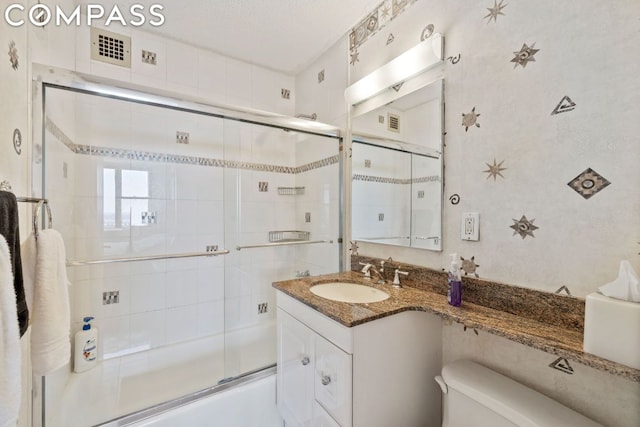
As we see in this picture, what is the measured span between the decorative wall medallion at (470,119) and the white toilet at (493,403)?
96 centimetres

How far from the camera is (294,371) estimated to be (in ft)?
4.09

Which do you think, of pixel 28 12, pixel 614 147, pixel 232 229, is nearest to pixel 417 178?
pixel 614 147

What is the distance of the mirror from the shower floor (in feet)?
3.47

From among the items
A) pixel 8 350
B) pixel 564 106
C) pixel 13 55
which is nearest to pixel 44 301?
pixel 8 350

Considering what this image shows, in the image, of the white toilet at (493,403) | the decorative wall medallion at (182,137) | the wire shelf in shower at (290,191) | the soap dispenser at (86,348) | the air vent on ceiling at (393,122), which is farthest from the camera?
the wire shelf in shower at (290,191)

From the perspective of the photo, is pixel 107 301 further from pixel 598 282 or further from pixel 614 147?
pixel 614 147

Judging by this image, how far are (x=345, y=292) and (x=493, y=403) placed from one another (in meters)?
0.76

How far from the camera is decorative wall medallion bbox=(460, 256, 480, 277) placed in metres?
1.11

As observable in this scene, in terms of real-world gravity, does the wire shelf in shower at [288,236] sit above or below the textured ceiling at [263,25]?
below

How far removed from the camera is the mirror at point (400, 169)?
1263mm

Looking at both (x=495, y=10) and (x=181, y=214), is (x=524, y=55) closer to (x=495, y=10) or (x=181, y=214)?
(x=495, y=10)

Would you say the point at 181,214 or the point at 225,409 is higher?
the point at 181,214

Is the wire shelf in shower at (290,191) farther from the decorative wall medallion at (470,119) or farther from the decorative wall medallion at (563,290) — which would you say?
the decorative wall medallion at (563,290)

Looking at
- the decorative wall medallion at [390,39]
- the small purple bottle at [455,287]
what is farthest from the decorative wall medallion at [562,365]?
the decorative wall medallion at [390,39]
